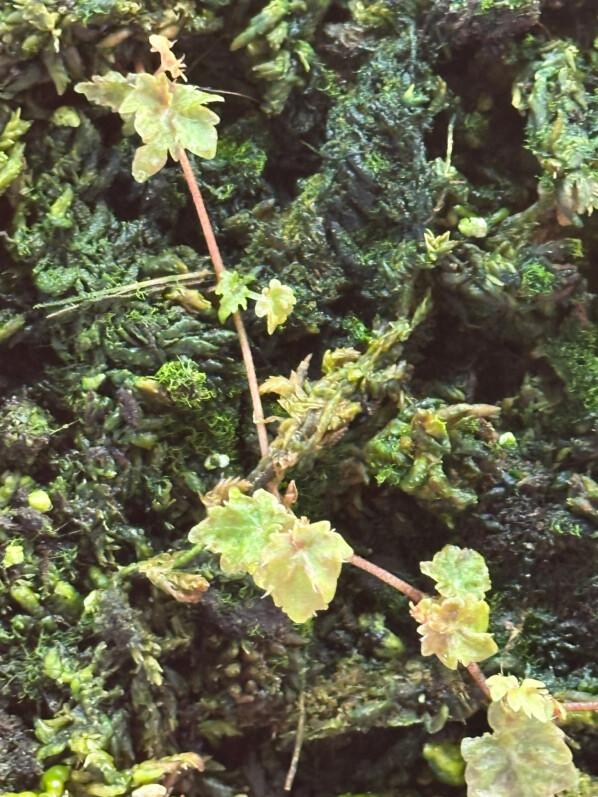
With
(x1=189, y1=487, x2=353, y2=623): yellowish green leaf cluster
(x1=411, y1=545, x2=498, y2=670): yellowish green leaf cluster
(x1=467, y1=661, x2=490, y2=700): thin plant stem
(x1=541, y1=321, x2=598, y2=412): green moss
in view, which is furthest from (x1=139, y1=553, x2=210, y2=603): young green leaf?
(x1=541, y1=321, x2=598, y2=412): green moss

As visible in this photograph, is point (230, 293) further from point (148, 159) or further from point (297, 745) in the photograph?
point (297, 745)

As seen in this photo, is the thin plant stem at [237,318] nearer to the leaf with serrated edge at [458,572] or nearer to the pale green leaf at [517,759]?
the leaf with serrated edge at [458,572]

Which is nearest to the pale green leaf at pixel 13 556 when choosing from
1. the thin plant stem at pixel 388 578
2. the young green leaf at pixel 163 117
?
the thin plant stem at pixel 388 578

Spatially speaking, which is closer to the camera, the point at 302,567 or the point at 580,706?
the point at 302,567

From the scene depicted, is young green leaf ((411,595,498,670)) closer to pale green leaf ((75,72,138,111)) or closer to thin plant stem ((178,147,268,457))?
thin plant stem ((178,147,268,457))

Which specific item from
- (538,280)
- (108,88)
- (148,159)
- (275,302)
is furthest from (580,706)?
(108,88)

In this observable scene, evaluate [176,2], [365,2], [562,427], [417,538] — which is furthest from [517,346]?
[176,2]
